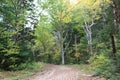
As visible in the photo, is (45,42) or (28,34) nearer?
(28,34)

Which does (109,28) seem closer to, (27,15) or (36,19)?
(27,15)

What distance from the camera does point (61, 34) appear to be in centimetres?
4238

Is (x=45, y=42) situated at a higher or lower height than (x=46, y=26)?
lower

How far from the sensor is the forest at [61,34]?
1045 cm

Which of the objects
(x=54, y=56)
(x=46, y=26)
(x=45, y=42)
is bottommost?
(x=54, y=56)

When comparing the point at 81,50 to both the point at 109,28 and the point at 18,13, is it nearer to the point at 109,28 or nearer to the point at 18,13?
the point at 18,13

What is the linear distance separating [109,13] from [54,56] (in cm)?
3580

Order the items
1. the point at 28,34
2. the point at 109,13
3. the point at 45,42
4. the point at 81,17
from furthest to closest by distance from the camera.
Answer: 1. the point at 45,42
2. the point at 81,17
3. the point at 28,34
4. the point at 109,13

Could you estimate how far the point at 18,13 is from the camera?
24.3 m

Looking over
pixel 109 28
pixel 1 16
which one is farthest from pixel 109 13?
pixel 1 16

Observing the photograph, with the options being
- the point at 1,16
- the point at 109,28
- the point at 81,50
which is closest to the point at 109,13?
the point at 109,28

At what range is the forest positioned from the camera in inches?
411

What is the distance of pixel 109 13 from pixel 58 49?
117ft

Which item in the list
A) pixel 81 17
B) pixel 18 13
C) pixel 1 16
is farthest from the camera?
pixel 81 17
